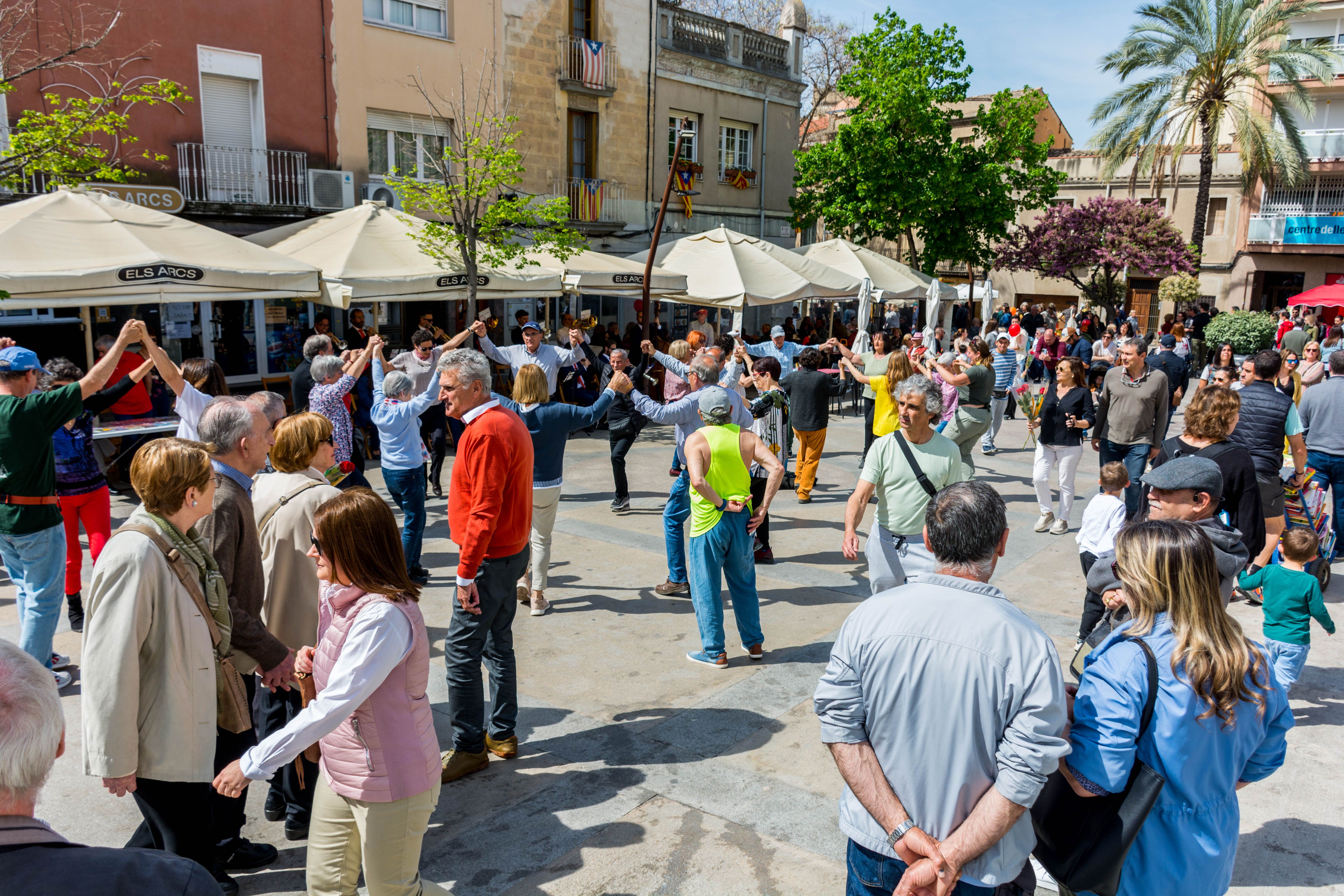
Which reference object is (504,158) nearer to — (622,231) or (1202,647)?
(622,231)

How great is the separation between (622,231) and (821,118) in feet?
101

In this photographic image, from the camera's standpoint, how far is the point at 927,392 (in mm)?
5129

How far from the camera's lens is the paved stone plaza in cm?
390

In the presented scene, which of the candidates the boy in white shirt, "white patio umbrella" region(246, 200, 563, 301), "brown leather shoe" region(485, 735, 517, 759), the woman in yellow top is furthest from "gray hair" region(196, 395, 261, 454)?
"white patio umbrella" region(246, 200, 563, 301)

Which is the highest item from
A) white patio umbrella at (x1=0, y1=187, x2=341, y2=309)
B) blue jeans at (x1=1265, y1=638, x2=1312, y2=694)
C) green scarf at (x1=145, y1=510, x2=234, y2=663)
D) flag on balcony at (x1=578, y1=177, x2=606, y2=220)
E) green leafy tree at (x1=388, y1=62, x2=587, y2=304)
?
flag on balcony at (x1=578, y1=177, x2=606, y2=220)

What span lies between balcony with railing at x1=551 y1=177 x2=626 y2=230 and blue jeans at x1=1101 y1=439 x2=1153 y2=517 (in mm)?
13884

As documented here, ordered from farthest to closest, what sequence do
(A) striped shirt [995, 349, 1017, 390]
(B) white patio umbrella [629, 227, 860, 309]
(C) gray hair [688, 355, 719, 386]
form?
(B) white patio umbrella [629, 227, 860, 309] → (A) striped shirt [995, 349, 1017, 390] → (C) gray hair [688, 355, 719, 386]

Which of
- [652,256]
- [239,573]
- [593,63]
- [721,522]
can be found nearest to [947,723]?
[239,573]

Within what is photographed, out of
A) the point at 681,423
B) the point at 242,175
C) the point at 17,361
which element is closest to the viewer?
the point at 17,361

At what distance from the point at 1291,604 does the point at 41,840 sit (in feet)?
18.4

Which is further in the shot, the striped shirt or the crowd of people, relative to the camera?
the striped shirt

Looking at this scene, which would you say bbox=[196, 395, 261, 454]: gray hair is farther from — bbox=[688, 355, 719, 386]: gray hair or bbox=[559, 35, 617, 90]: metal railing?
bbox=[559, 35, 617, 90]: metal railing

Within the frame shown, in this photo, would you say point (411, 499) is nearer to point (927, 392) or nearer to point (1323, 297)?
point (927, 392)

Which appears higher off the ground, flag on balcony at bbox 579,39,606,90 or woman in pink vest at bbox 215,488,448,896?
flag on balcony at bbox 579,39,606,90
